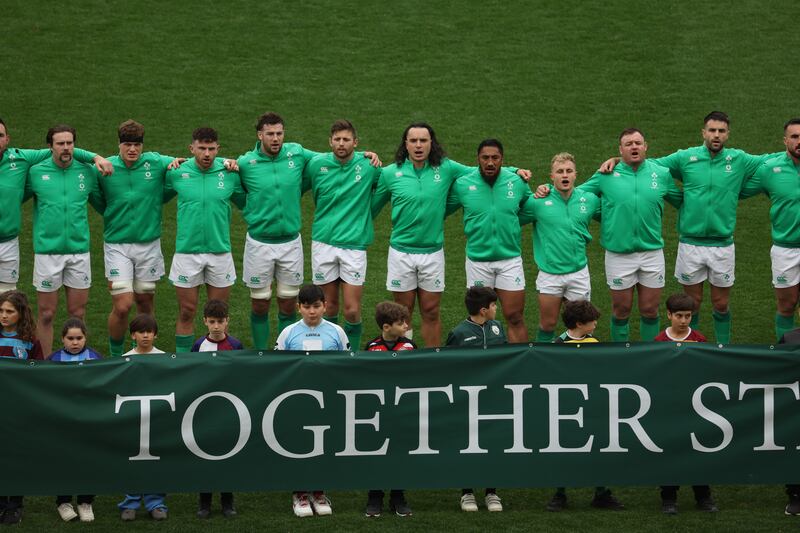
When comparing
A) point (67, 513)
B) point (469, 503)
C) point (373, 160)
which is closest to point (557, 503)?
point (469, 503)

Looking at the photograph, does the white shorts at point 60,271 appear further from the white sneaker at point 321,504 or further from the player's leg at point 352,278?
the white sneaker at point 321,504

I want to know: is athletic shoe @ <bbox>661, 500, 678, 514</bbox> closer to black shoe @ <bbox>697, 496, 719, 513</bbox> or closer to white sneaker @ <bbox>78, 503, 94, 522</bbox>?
black shoe @ <bbox>697, 496, 719, 513</bbox>

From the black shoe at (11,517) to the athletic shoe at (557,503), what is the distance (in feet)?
10.6

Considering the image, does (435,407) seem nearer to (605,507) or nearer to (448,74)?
(605,507)

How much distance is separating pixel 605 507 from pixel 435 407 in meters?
1.34

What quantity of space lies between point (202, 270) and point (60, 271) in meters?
1.10

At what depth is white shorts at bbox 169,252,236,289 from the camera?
988 centimetres

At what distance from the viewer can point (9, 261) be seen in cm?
982

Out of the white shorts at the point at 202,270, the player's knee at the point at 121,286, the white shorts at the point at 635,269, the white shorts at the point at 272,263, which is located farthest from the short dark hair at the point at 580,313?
the player's knee at the point at 121,286

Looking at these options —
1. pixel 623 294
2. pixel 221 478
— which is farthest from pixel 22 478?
pixel 623 294

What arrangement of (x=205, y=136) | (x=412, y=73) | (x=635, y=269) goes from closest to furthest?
(x=205, y=136)
(x=635, y=269)
(x=412, y=73)

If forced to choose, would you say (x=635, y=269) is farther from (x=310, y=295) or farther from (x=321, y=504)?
(x=321, y=504)

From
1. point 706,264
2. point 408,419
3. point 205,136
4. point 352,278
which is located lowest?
point 408,419

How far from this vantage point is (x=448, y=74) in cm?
1678
